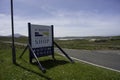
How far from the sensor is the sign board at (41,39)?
37.9 feet

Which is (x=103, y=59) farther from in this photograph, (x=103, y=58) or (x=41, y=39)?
(x=41, y=39)

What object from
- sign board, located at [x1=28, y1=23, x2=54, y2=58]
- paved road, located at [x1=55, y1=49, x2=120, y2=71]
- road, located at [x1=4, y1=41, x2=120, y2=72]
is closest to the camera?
sign board, located at [x1=28, y1=23, x2=54, y2=58]

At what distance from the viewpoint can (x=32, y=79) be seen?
26.1 feet

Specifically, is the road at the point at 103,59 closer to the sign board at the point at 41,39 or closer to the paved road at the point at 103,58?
the paved road at the point at 103,58

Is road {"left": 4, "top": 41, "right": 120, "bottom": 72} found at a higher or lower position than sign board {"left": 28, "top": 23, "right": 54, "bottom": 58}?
lower

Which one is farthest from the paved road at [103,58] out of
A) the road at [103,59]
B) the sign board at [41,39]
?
the sign board at [41,39]

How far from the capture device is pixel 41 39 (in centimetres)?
1230

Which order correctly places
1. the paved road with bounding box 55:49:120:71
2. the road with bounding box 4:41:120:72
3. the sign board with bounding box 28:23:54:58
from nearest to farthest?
1. the sign board with bounding box 28:23:54:58
2. the road with bounding box 4:41:120:72
3. the paved road with bounding box 55:49:120:71

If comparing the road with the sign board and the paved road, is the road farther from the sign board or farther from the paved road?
the sign board

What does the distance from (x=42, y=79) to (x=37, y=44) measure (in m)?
4.22

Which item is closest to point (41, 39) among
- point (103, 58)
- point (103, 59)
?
point (103, 59)

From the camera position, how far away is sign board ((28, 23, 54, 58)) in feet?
37.9

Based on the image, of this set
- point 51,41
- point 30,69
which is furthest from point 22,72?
point 51,41

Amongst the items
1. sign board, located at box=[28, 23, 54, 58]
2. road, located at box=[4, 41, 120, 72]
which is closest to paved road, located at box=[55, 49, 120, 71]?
road, located at box=[4, 41, 120, 72]
